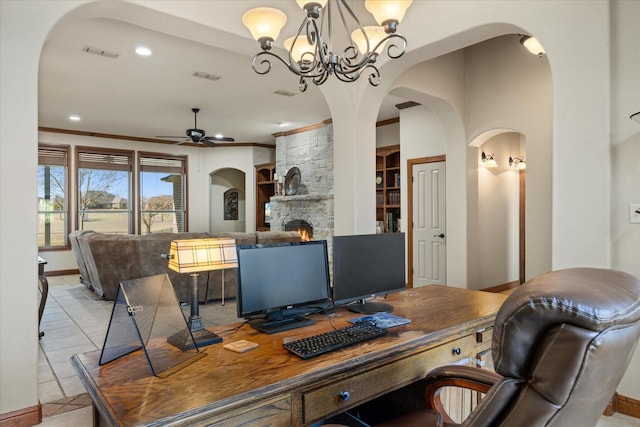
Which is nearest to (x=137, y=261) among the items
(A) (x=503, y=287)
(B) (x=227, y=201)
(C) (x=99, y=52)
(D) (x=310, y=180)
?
(C) (x=99, y=52)

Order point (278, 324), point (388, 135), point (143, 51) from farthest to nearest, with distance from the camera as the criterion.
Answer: point (388, 135) < point (143, 51) < point (278, 324)

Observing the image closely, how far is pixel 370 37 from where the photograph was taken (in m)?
2.59

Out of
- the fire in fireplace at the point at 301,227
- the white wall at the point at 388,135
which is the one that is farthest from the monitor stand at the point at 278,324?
the fire in fireplace at the point at 301,227

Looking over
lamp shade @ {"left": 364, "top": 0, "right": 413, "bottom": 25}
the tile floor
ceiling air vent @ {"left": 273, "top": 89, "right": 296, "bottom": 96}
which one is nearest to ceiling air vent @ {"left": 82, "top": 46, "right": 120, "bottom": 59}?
ceiling air vent @ {"left": 273, "top": 89, "right": 296, "bottom": 96}

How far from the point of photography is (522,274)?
6.48m

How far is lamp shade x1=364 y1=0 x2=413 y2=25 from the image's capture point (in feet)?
7.13

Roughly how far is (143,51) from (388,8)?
305 cm

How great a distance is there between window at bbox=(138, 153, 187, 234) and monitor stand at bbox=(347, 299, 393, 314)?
810 cm

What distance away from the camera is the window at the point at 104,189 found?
828 cm

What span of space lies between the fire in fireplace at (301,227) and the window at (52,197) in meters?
4.49

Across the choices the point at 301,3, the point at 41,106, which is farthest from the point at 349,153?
the point at 41,106

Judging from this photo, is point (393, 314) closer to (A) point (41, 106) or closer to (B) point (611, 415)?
(B) point (611, 415)

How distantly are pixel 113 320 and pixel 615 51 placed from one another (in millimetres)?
3051

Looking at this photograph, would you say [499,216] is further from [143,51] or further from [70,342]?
[70,342]
